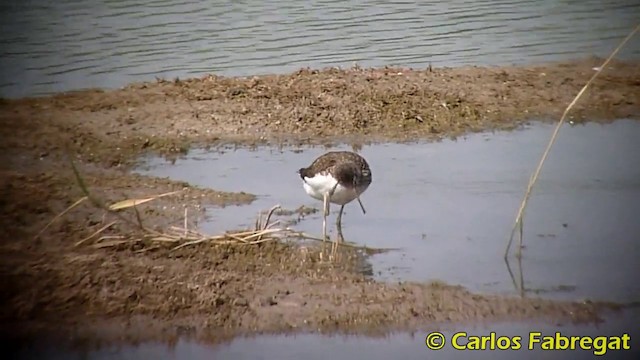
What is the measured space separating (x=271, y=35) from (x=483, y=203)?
1004mm

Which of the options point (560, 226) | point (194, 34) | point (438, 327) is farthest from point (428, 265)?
point (194, 34)

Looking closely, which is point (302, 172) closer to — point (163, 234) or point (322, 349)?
point (163, 234)

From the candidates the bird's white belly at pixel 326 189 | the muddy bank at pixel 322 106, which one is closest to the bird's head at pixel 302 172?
the bird's white belly at pixel 326 189

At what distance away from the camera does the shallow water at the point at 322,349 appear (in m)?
2.94

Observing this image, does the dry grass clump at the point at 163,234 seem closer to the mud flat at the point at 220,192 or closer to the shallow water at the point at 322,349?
the mud flat at the point at 220,192

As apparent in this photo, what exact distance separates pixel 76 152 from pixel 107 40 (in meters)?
0.43

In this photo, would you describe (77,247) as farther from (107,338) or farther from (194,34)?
(194,34)

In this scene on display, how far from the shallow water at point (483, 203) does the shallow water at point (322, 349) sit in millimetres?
197

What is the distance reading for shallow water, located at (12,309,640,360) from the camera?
2943 mm

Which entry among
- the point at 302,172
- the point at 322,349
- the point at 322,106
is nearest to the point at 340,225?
the point at 302,172

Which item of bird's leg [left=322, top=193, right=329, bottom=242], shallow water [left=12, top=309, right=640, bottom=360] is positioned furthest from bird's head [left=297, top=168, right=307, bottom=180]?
shallow water [left=12, top=309, right=640, bottom=360]

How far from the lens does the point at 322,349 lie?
295 centimetres

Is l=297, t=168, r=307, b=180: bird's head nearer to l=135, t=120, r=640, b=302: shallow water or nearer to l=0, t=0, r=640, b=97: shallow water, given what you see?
A: l=135, t=120, r=640, b=302: shallow water

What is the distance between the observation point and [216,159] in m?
3.91
